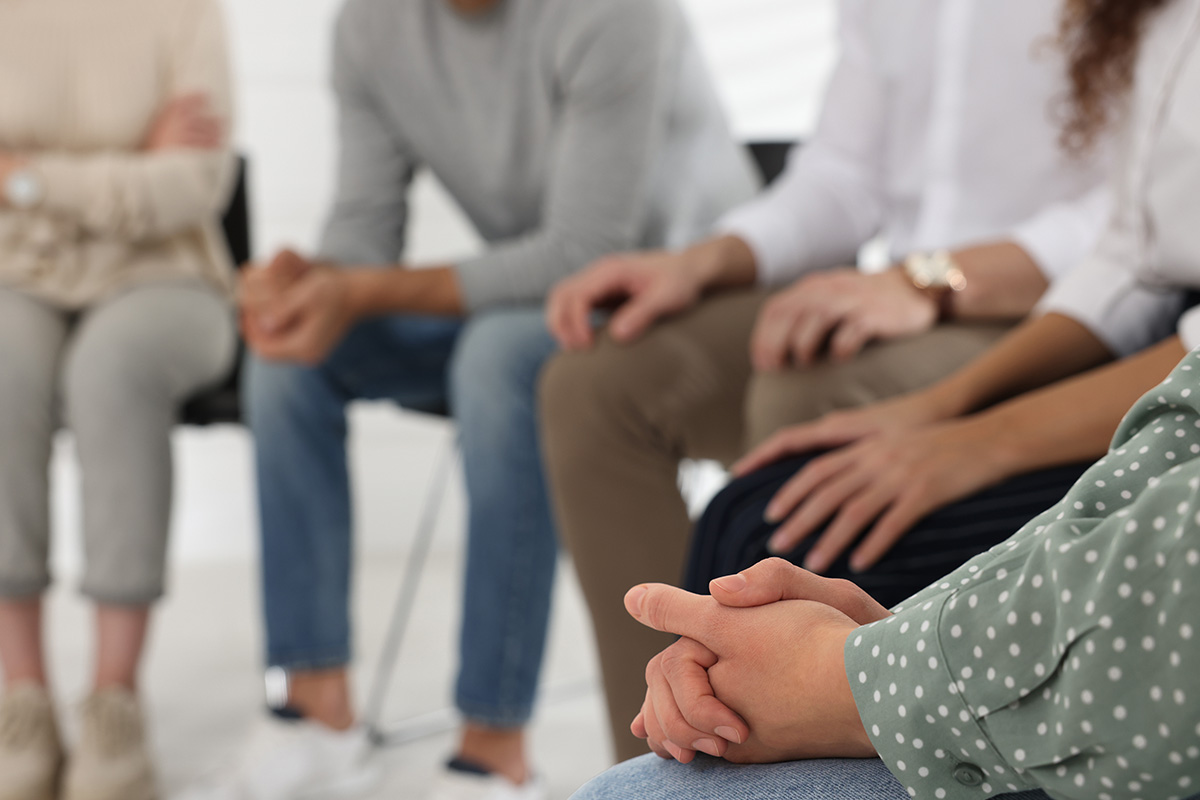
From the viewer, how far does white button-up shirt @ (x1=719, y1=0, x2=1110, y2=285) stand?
3.14 ft

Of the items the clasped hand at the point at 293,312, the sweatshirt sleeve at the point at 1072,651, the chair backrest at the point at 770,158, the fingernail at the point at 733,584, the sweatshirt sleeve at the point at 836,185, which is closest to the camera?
the sweatshirt sleeve at the point at 1072,651

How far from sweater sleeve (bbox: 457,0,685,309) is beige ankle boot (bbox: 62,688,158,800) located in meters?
0.58

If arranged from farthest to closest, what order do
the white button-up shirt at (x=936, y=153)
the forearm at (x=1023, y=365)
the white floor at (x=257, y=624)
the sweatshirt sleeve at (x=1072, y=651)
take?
the white floor at (x=257, y=624)
the white button-up shirt at (x=936, y=153)
the forearm at (x=1023, y=365)
the sweatshirt sleeve at (x=1072, y=651)

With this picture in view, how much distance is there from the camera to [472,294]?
4.02 feet

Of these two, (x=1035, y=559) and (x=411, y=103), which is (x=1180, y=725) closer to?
(x=1035, y=559)

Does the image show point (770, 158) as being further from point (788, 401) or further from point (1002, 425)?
point (1002, 425)

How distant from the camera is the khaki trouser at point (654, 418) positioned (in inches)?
31.5

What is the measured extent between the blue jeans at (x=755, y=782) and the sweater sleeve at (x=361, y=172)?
1.08 meters

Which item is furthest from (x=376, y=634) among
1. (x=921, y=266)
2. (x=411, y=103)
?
(x=921, y=266)

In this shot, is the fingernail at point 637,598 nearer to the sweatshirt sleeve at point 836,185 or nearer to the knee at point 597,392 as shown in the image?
the knee at point 597,392

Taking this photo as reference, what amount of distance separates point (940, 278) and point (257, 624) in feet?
4.42

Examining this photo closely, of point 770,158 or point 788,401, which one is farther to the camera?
point 770,158

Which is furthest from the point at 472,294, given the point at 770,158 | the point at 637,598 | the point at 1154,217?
the point at 637,598

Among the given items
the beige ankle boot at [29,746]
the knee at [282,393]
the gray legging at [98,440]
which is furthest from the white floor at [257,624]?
the knee at [282,393]
